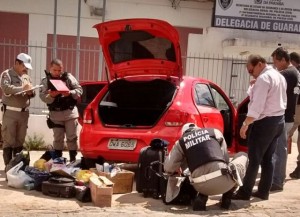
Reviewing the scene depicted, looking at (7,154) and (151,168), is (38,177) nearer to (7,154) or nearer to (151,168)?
(7,154)

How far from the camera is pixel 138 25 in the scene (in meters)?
6.46

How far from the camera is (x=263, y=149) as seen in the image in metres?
5.77

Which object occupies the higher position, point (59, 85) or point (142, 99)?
point (59, 85)

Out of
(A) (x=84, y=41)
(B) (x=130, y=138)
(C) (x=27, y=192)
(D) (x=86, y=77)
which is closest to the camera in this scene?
(C) (x=27, y=192)

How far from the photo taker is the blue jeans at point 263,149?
576 centimetres

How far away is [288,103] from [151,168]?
2341 mm

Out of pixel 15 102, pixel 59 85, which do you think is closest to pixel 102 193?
pixel 59 85

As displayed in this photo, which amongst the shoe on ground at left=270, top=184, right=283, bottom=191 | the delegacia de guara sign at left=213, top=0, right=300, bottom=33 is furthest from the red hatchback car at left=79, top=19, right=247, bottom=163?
the delegacia de guara sign at left=213, top=0, right=300, bottom=33

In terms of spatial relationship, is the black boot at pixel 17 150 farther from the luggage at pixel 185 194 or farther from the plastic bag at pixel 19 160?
the luggage at pixel 185 194

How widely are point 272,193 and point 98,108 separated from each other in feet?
8.92

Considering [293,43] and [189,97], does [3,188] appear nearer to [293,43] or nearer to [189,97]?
[189,97]

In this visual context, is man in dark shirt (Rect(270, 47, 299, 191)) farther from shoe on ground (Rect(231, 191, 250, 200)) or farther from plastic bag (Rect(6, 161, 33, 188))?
plastic bag (Rect(6, 161, 33, 188))

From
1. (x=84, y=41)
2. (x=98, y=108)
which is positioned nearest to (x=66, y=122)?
(x=98, y=108)

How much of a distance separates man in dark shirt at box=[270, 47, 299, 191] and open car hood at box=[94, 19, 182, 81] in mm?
1429
